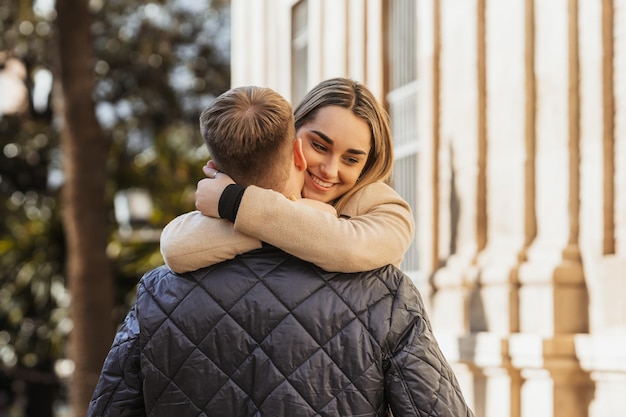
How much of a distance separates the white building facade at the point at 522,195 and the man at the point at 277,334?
3582 millimetres

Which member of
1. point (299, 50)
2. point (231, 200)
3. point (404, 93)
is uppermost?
point (299, 50)

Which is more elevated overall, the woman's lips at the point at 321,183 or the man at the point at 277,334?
the woman's lips at the point at 321,183

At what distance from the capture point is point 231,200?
2676mm

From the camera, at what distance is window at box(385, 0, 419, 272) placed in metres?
9.25

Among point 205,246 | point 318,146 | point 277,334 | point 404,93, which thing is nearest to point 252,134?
point 205,246

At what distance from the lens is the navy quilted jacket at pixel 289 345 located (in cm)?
256

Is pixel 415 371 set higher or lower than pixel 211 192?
lower

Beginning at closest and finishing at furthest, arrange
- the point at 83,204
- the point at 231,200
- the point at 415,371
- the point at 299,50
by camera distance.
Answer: the point at 415,371
the point at 231,200
the point at 299,50
the point at 83,204

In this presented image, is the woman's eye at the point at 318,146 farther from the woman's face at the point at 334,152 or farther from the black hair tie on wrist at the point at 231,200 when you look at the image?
the black hair tie on wrist at the point at 231,200

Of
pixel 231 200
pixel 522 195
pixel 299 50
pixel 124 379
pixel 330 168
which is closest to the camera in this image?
pixel 231 200

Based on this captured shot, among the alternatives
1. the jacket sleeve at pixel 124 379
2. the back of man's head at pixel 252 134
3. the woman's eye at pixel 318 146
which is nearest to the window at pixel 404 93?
the woman's eye at pixel 318 146

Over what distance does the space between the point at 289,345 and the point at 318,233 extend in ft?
0.85

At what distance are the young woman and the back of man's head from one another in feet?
0.16

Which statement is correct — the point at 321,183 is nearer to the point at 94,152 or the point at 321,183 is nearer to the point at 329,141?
the point at 329,141
